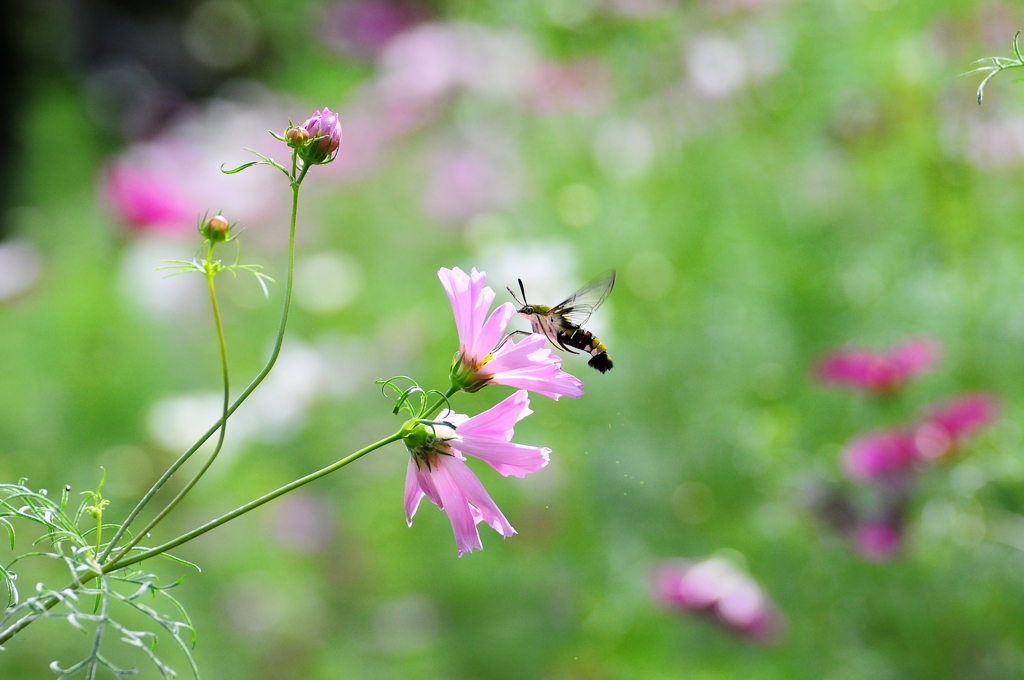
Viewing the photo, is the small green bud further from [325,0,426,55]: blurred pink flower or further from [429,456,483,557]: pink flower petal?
[325,0,426,55]: blurred pink flower

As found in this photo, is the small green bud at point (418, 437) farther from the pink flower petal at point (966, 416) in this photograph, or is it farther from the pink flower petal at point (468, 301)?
the pink flower petal at point (966, 416)

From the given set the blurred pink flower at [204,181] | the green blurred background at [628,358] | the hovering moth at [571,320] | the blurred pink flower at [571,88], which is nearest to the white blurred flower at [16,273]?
the green blurred background at [628,358]

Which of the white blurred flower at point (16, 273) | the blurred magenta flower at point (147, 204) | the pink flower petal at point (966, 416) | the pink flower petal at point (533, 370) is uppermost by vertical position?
the white blurred flower at point (16, 273)

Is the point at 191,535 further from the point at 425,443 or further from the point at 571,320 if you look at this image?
the point at 571,320

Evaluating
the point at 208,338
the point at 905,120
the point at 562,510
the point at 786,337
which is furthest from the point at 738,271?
the point at 208,338

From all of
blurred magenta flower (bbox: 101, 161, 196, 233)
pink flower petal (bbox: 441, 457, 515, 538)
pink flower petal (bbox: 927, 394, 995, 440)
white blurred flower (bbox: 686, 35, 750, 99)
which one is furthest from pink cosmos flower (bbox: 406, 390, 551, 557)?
blurred magenta flower (bbox: 101, 161, 196, 233)

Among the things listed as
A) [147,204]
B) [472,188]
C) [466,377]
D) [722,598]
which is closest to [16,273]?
[147,204]
